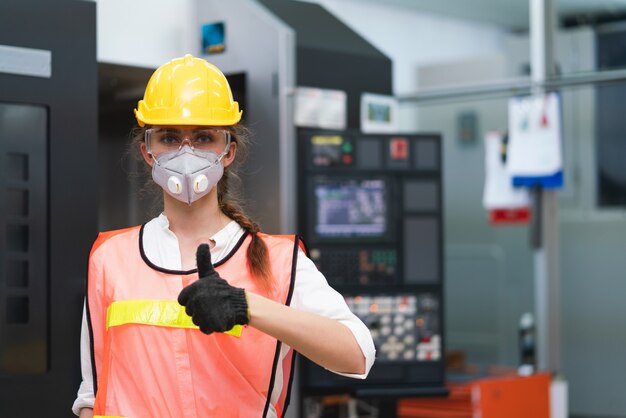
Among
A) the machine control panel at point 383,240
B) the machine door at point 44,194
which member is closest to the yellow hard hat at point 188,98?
the machine door at point 44,194

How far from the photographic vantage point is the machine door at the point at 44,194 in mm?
2701

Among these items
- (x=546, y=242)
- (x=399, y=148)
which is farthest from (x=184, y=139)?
(x=546, y=242)

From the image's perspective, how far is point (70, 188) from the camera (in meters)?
2.83

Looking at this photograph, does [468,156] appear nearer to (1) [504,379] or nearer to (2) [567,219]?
(2) [567,219]

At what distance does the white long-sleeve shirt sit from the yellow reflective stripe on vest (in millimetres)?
83

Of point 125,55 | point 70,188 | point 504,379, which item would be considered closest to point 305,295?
point 70,188

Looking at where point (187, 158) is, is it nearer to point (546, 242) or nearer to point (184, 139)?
point (184, 139)

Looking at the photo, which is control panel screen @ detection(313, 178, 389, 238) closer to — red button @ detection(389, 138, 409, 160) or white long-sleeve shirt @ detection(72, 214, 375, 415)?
red button @ detection(389, 138, 409, 160)

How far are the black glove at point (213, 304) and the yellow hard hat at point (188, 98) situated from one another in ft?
1.22

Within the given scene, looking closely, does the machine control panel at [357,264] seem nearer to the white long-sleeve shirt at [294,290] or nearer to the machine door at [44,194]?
the machine door at [44,194]

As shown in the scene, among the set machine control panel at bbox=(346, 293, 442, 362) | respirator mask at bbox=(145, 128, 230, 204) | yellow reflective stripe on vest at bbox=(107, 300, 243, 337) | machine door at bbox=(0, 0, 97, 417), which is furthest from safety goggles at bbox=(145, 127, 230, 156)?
machine control panel at bbox=(346, 293, 442, 362)

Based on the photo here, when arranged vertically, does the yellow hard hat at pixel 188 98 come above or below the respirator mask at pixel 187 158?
above

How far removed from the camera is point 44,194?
2.79m

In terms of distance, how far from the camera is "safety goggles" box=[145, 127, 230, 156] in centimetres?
174
